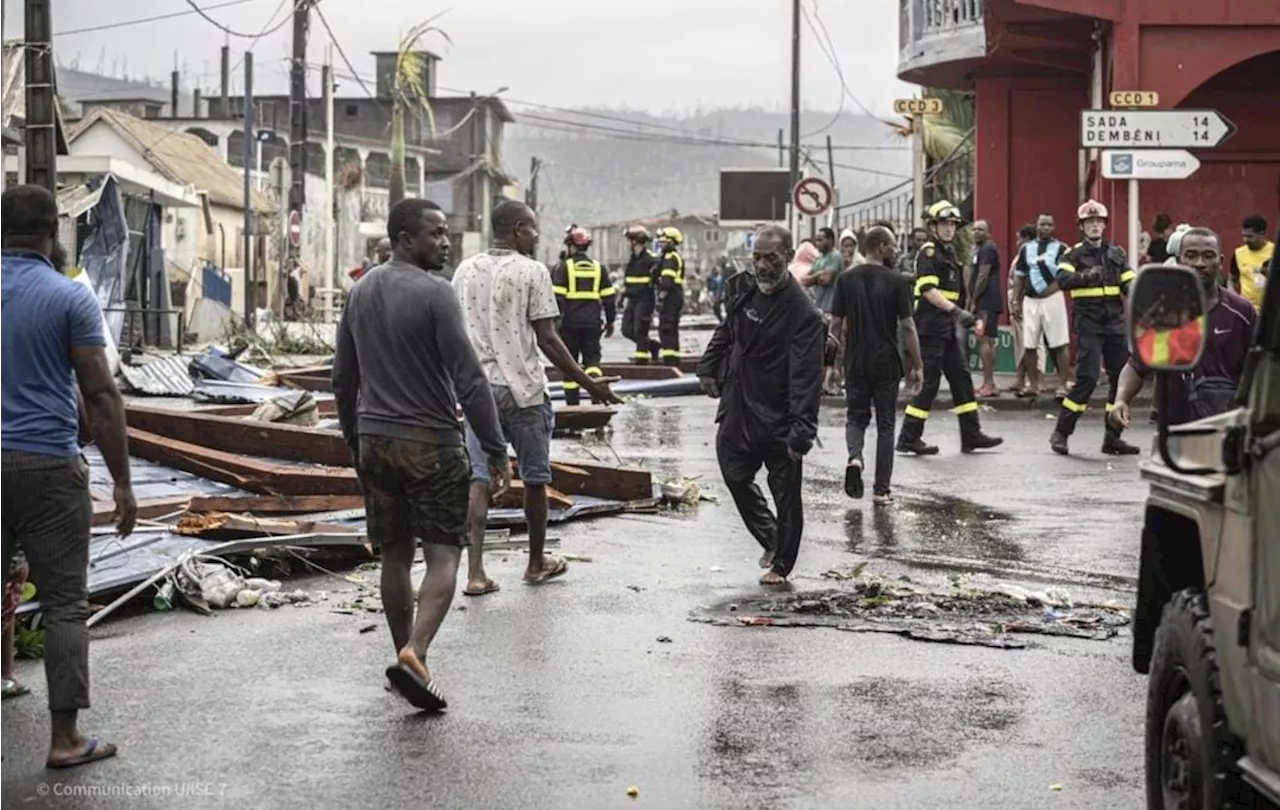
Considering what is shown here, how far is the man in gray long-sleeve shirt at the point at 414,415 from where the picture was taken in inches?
281

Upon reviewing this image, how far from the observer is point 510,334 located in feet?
31.0

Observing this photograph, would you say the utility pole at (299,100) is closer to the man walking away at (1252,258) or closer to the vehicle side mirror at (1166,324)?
the man walking away at (1252,258)

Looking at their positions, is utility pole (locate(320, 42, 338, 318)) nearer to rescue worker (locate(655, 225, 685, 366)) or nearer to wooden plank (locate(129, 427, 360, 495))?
rescue worker (locate(655, 225, 685, 366))

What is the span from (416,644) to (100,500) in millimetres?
4518

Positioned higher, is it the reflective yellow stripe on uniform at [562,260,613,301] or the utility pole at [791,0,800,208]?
the utility pole at [791,0,800,208]

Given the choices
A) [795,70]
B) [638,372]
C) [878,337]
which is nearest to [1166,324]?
[878,337]

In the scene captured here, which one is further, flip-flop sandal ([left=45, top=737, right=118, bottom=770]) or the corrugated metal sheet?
the corrugated metal sheet

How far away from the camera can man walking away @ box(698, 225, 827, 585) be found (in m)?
9.66

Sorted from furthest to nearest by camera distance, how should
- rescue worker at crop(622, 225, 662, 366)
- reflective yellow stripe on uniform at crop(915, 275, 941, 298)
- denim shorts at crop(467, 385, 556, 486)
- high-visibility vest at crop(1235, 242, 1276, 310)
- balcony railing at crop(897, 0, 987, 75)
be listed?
balcony railing at crop(897, 0, 987, 75), rescue worker at crop(622, 225, 662, 366), high-visibility vest at crop(1235, 242, 1276, 310), reflective yellow stripe on uniform at crop(915, 275, 941, 298), denim shorts at crop(467, 385, 556, 486)

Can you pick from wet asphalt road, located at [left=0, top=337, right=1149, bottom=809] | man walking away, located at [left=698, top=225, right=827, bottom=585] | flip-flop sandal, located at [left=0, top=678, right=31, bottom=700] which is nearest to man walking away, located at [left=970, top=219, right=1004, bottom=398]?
wet asphalt road, located at [left=0, top=337, right=1149, bottom=809]

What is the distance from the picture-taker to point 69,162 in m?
33.4

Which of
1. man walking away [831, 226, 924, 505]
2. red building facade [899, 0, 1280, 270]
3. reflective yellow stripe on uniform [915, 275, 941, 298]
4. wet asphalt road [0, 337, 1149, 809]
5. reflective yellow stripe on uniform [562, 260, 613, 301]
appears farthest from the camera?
red building facade [899, 0, 1280, 270]

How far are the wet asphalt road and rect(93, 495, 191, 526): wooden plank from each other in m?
1.22

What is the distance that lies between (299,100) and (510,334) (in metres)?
26.4
